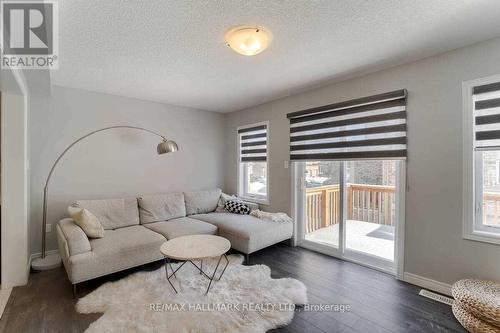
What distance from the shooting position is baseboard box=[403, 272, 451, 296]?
234 centimetres

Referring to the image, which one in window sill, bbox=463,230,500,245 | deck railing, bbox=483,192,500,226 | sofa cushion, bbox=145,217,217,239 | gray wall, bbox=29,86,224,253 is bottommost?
sofa cushion, bbox=145,217,217,239

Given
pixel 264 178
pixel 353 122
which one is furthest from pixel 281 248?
pixel 353 122

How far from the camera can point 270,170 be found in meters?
4.09

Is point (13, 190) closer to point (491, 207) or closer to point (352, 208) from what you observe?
point (352, 208)

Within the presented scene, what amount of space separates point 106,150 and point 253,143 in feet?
7.93

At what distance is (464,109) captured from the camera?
7.36 ft

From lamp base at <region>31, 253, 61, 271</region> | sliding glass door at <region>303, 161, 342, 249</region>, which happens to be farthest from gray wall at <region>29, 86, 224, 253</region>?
sliding glass door at <region>303, 161, 342, 249</region>

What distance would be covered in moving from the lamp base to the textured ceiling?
229cm

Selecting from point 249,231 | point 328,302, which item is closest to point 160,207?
point 249,231

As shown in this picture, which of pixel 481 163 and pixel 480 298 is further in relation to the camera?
pixel 481 163

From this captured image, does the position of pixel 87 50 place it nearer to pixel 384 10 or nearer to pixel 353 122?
pixel 384 10

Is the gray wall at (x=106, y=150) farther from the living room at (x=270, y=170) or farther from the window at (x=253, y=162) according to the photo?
the window at (x=253, y=162)

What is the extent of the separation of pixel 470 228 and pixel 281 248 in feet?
7.33

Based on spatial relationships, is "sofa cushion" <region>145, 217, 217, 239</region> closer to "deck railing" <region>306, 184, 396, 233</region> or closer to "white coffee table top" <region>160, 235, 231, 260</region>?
"white coffee table top" <region>160, 235, 231, 260</region>
